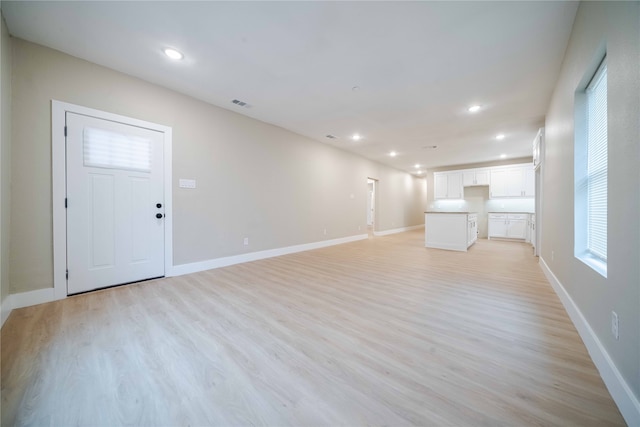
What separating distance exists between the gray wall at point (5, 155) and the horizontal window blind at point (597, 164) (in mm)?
4846

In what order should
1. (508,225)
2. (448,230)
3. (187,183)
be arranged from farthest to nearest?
(508,225), (448,230), (187,183)

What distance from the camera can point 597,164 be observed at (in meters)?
1.76

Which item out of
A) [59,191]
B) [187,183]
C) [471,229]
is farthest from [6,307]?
[471,229]

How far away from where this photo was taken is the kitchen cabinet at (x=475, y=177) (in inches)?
314

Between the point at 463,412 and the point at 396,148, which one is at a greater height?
the point at 396,148

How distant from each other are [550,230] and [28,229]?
6.24 meters

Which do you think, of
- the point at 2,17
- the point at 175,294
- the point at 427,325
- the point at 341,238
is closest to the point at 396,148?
the point at 341,238

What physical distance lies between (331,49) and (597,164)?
2536 millimetres

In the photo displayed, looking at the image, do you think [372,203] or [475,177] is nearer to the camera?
[475,177]

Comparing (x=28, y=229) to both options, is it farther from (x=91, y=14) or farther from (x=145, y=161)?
(x=91, y=14)

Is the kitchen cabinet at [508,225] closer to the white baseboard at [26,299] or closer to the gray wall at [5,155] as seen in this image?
the white baseboard at [26,299]

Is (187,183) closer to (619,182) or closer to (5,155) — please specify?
(5,155)

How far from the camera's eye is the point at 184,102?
353 centimetres

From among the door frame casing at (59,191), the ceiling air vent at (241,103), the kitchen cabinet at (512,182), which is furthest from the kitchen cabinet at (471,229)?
the door frame casing at (59,191)
